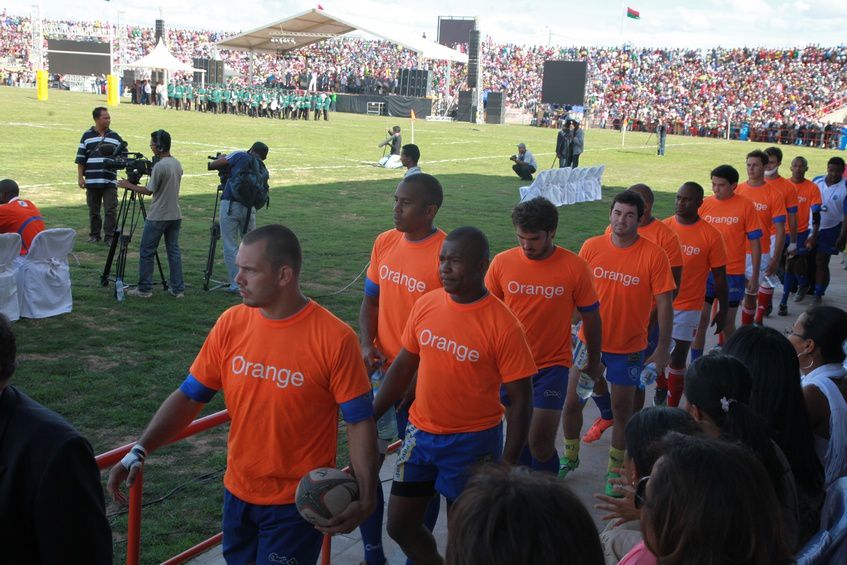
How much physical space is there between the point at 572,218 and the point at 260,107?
1273 inches

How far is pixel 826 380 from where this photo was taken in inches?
172

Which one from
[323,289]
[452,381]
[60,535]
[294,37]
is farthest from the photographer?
[294,37]

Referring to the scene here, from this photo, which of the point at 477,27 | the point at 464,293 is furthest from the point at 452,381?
the point at 477,27

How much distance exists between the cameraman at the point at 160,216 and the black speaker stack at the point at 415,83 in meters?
49.8

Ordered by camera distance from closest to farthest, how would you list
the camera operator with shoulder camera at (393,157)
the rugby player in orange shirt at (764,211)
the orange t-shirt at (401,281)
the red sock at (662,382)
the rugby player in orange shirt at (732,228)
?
the orange t-shirt at (401,281), the red sock at (662,382), the rugby player in orange shirt at (732,228), the rugby player in orange shirt at (764,211), the camera operator with shoulder camera at (393,157)

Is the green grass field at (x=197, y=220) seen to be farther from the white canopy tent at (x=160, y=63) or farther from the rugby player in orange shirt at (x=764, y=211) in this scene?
the white canopy tent at (x=160, y=63)

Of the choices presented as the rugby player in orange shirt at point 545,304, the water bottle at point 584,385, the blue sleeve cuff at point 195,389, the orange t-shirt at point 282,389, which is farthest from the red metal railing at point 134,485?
the water bottle at point 584,385

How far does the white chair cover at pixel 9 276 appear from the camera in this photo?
30.5 ft

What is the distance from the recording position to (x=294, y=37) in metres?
53.8

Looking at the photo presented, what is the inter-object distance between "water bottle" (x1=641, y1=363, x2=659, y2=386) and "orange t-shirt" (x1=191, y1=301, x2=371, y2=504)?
3.59 m

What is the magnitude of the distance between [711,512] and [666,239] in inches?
202

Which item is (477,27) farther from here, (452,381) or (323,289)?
(452,381)

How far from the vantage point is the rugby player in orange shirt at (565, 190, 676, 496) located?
20.9 feet

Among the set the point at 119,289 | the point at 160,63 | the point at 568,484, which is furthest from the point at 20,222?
the point at 160,63
